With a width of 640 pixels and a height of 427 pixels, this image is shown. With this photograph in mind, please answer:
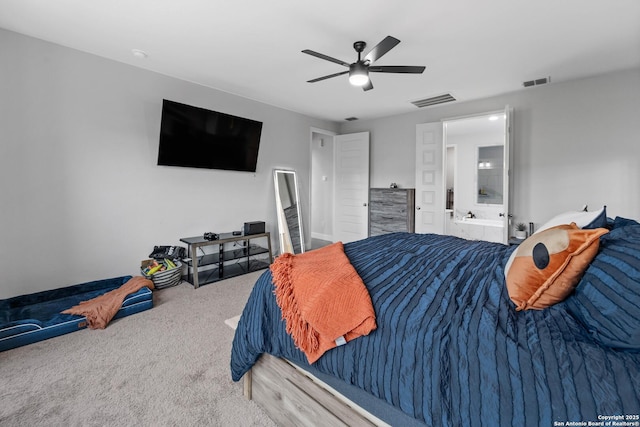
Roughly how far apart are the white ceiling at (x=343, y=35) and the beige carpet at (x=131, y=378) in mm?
2635

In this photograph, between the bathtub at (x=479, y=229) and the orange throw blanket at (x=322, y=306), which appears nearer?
the orange throw blanket at (x=322, y=306)

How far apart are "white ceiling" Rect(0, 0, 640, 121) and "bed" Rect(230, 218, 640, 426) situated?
6.54ft

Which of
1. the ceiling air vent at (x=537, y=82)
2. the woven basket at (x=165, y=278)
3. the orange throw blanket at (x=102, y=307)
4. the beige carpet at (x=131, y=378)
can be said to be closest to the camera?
the beige carpet at (x=131, y=378)

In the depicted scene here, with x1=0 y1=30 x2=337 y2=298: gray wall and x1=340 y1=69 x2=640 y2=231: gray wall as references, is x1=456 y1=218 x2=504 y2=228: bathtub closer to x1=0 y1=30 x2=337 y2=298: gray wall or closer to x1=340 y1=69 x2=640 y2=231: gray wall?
x1=340 y1=69 x2=640 y2=231: gray wall

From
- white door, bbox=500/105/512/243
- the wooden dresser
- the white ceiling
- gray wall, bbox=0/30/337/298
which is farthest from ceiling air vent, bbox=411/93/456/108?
gray wall, bbox=0/30/337/298

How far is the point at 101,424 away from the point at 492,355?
1.90m

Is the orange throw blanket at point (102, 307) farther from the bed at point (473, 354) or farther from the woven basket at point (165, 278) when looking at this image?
the bed at point (473, 354)

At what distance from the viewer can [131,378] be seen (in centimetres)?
184

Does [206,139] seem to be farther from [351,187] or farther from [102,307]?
[351,187]

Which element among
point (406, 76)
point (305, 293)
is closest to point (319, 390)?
point (305, 293)

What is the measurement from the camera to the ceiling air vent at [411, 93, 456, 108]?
418 centimetres

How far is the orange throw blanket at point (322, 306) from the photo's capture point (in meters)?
1.15

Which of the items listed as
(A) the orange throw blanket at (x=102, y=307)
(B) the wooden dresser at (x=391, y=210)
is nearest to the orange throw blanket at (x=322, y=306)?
(A) the orange throw blanket at (x=102, y=307)

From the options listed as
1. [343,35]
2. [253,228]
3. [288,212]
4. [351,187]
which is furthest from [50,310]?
[351,187]
